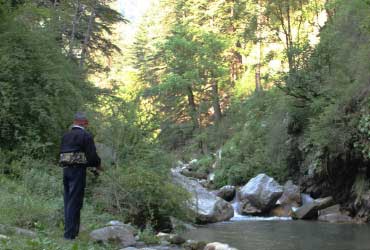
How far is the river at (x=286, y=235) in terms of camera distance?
12.4m

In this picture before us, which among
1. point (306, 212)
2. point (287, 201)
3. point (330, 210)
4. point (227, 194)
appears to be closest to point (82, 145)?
point (306, 212)

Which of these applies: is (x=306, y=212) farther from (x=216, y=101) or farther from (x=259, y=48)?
(x=216, y=101)

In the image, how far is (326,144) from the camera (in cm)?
1933

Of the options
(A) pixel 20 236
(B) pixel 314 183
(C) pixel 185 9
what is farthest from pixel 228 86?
(A) pixel 20 236

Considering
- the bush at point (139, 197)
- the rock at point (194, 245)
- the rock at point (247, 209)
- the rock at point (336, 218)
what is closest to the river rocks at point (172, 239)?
the rock at point (194, 245)

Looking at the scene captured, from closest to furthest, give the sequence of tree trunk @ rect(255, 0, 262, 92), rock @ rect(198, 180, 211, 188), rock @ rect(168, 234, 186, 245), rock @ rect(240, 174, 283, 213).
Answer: rock @ rect(168, 234, 186, 245) < rock @ rect(240, 174, 283, 213) < rock @ rect(198, 180, 211, 188) < tree trunk @ rect(255, 0, 262, 92)

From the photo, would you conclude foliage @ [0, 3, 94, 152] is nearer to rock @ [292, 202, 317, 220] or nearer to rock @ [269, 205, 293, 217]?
rock @ [292, 202, 317, 220]

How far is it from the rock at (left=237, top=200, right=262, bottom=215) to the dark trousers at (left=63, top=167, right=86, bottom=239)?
13069 millimetres

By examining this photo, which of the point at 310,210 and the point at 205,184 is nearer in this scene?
the point at 310,210

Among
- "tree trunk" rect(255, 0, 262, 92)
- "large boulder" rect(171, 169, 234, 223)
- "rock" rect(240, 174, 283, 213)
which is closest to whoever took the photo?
"large boulder" rect(171, 169, 234, 223)

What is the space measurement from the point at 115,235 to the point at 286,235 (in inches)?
271

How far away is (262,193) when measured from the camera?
2005cm

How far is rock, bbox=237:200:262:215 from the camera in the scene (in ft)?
65.1

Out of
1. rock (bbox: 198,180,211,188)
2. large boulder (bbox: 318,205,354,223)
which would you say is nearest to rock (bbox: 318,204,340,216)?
large boulder (bbox: 318,205,354,223)
